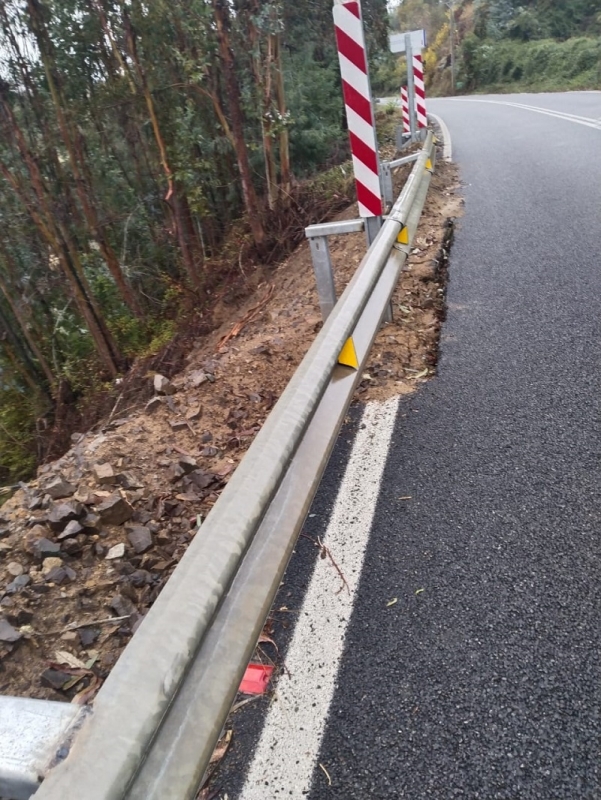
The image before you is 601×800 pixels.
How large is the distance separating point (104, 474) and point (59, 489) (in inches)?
9.3

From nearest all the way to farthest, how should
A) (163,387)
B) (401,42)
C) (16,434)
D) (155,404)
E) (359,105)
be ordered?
(155,404), (163,387), (359,105), (401,42), (16,434)

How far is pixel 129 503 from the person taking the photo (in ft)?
8.89

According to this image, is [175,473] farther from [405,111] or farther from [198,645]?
[405,111]

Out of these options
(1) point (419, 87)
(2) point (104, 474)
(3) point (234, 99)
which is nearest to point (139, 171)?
(3) point (234, 99)

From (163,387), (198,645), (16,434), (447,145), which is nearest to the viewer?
(198,645)

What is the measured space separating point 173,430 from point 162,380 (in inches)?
22.6

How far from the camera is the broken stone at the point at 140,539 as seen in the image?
2482mm

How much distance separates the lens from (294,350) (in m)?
4.16

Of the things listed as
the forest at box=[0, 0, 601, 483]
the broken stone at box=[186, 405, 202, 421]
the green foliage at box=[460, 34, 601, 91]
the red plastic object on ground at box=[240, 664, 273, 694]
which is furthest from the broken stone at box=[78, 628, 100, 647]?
the green foliage at box=[460, 34, 601, 91]

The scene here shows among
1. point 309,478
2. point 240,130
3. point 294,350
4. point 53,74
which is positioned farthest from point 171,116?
point 309,478

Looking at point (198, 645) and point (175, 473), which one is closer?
point (198, 645)

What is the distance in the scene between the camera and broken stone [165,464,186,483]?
9.49ft

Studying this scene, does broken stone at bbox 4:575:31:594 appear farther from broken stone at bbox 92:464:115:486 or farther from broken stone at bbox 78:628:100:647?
broken stone at bbox 92:464:115:486

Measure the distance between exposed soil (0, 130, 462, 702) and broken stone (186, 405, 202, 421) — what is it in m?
0.02
